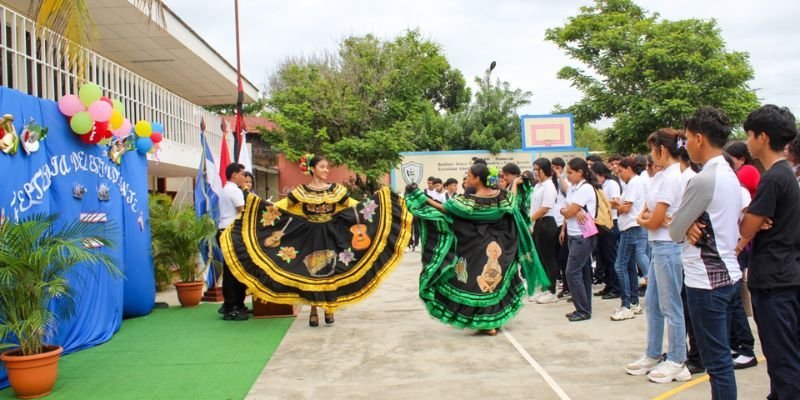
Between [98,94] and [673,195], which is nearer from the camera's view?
[673,195]

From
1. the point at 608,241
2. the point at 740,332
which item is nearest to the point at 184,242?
the point at 608,241

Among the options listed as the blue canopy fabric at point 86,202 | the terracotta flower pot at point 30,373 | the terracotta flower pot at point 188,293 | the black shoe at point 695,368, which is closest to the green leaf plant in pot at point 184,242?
the terracotta flower pot at point 188,293

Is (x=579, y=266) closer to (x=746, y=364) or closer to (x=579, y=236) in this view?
(x=579, y=236)

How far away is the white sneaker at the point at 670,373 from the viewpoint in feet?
14.6

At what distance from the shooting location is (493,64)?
28.6 meters

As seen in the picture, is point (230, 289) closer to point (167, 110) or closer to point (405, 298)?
point (405, 298)

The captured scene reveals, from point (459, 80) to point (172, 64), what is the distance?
22.8m

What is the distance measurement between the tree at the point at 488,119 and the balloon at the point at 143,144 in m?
19.7

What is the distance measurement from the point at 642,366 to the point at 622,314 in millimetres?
2019

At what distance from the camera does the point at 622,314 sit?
6660 mm

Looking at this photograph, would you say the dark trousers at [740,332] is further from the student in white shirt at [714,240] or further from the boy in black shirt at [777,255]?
the boy in black shirt at [777,255]

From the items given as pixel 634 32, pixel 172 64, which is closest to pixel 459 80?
pixel 634 32

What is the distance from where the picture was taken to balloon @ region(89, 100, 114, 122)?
6031mm

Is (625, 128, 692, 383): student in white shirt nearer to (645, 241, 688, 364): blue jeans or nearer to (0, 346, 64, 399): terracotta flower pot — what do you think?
(645, 241, 688, 364): blue jeans
